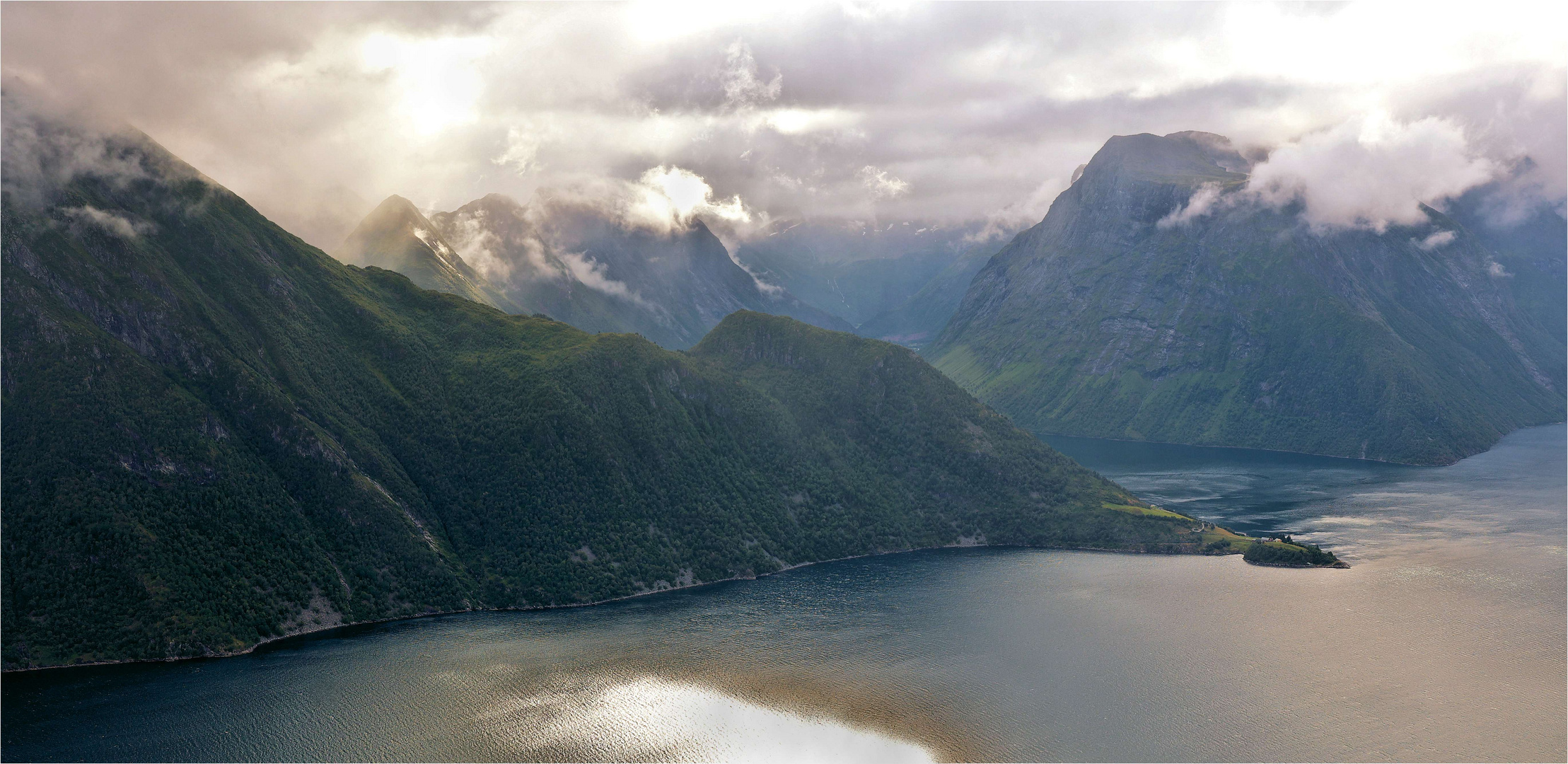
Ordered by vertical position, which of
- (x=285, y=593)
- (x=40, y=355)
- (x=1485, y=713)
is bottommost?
(x=1485, y=713)

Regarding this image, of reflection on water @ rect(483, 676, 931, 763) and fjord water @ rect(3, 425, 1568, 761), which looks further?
fjord water @ rect(3, 425, 1568, 761)

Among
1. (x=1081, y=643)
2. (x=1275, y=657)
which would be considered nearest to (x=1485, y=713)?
(x=1275, y=657)

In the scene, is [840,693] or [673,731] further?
[840,693]

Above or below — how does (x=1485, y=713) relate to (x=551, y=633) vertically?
below

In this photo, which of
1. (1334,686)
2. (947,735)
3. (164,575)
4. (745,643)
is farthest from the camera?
(745,643)

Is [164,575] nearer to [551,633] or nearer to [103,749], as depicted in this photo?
[103,749]

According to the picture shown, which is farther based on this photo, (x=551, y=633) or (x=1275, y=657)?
(x=551, y=633)

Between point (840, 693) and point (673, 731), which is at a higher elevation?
point (673, 731)

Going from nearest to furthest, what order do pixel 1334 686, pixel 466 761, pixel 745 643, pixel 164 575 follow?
1. pixel 466 761
2. pixel 1334 686
3. pixel 164 575
4. pixel 745 643

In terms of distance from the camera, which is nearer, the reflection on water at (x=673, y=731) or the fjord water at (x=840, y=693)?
the reflection on water at (x=673, y=731)

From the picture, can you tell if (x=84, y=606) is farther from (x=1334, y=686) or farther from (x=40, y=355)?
(x=1334, y=686)
